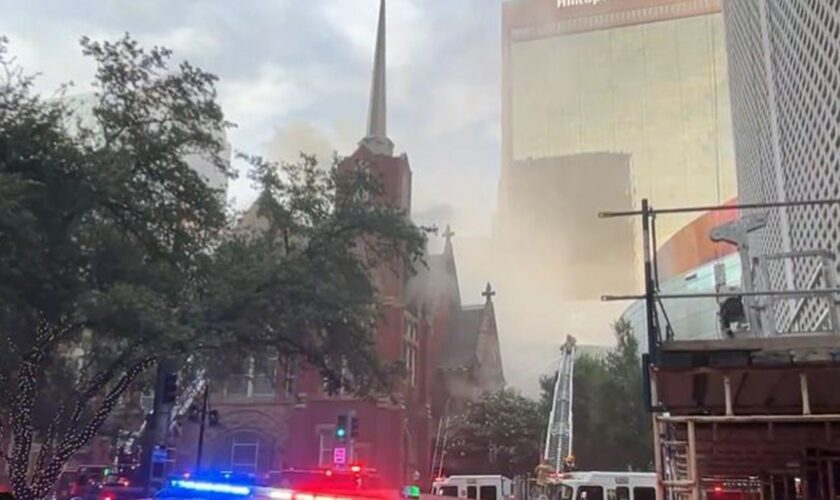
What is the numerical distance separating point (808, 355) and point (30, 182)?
15.0 m

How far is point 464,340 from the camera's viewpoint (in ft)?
196

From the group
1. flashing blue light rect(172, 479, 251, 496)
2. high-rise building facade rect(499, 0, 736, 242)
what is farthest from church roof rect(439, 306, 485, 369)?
flashing blue light rect(172, 479, 251, 496)

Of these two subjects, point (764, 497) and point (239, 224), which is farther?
point (239, 224)

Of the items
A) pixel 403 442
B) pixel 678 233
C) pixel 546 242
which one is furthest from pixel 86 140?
pixel 546 242

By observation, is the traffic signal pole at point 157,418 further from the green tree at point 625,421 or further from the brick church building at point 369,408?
the green tree at point 625,421

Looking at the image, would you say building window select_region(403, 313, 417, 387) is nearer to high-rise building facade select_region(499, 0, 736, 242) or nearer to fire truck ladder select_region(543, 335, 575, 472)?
fire truck ladder select_region(543, 335, 575, 472)

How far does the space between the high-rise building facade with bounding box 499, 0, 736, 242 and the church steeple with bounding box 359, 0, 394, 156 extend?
2450 cm

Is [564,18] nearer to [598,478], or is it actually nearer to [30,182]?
[598,478]

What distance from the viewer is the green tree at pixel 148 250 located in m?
18.3

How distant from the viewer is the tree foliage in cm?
4222

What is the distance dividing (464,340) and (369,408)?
1985cm

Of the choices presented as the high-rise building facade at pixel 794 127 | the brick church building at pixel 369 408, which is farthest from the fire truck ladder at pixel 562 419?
the high-rise building facade at pixel 794 127

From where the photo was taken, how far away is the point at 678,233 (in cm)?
6644

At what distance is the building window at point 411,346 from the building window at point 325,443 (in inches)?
234
